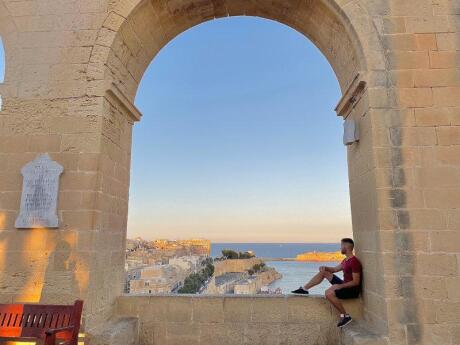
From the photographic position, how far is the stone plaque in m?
3.16

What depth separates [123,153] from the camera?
402cm

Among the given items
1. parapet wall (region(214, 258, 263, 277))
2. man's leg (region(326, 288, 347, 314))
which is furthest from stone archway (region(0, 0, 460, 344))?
parapet wall (region(214, 258, 263, 277))

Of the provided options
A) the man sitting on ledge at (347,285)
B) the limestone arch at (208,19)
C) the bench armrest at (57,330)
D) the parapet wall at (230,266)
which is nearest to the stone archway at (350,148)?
the limestone arch at (208,19)

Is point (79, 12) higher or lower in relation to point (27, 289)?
higher

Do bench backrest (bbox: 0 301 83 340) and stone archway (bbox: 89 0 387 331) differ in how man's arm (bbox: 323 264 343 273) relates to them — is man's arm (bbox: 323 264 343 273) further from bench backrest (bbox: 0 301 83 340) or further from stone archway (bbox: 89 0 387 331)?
bench backrest (bbox: 0 301 83 340)

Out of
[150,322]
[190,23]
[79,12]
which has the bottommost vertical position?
[150,322]

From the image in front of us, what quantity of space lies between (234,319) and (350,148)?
7.78 ft

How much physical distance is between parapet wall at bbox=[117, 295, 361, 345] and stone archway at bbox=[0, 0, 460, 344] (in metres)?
0.42

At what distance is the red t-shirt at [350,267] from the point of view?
338 cm

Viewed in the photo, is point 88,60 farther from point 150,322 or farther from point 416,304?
point 416,304

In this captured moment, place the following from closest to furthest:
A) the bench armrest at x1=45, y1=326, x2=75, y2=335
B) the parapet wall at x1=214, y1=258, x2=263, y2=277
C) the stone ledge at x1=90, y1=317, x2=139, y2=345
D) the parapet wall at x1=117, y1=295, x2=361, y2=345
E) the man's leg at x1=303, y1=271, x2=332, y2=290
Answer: the bench armrest at x1=45, y1=326, x2=75, y2=335 → the stone ledge at x1=90, y1=317, x2=139, y2=345 → the parapet wall at x1=117, y1=295, x2=361, y2=345 → the man's leg at x1=303, y1=271, x2=332, y2=290 → the parapet wall at x1=214, y1=258, x2=263, y2=277

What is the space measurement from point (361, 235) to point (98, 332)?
280 centimetres

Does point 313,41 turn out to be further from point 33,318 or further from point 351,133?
point 33,318

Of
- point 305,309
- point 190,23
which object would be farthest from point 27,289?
point 190,23
